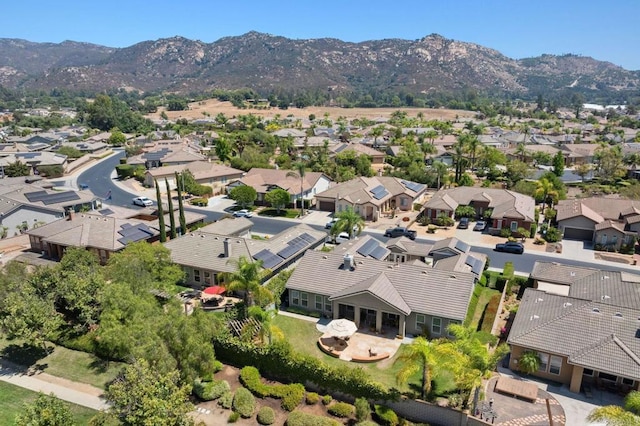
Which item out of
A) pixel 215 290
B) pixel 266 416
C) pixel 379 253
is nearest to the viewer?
pixel 266 416

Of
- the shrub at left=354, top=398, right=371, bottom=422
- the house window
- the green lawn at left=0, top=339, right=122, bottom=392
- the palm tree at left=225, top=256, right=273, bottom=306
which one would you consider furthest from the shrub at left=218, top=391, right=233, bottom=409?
the house window

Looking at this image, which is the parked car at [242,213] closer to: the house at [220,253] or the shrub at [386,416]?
the house at [220,253]

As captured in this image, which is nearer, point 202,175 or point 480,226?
point 480,226

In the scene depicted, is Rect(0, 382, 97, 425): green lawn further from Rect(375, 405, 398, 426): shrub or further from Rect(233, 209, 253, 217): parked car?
Rect(233, 209, 253, 217): parked car

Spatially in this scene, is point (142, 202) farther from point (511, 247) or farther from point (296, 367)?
point (511, 247)

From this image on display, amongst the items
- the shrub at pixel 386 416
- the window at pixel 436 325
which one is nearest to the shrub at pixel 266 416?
the shrub at pixel 386 416

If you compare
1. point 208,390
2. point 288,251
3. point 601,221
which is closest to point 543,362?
point 208,390
